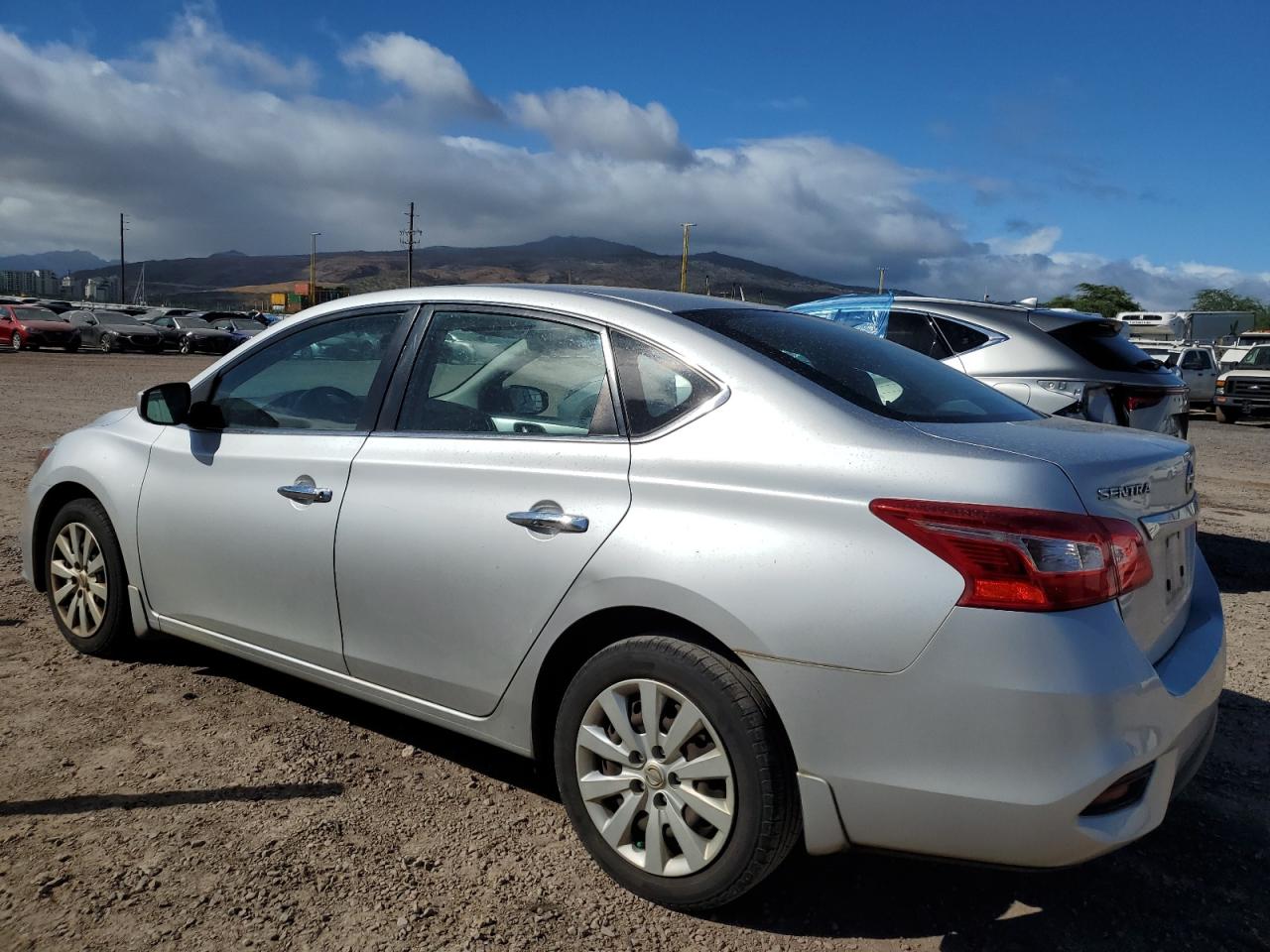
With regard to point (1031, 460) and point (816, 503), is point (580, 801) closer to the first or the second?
point (816, 503)

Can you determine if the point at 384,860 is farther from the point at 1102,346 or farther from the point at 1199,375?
the point at 1199,375

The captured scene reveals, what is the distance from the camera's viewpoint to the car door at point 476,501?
274cm

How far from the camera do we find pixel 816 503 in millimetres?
2363

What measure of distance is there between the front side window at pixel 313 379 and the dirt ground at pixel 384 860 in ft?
3.61

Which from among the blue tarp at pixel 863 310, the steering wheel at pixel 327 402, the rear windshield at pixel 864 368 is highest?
the blue tarp at pixel 863 310

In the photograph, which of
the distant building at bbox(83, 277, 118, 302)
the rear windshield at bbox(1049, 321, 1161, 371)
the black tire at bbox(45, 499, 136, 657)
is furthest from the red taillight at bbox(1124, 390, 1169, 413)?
the distant building at bbox(83, 277, 118, 302)

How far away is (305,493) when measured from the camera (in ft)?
10.9

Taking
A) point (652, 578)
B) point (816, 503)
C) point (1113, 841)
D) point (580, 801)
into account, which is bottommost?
point (580, 801)

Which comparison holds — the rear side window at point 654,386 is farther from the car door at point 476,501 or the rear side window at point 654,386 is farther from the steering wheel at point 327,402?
the steering wheel at point 327,402

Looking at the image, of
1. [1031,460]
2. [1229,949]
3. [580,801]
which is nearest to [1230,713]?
[1229,949]

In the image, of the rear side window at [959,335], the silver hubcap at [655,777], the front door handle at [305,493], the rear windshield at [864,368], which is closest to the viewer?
the silver hubcap at [655,777]

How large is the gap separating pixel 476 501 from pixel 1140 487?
1.69 metres

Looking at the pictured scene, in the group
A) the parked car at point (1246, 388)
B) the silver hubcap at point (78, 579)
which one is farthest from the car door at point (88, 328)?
the silver hubcap at point (78, 579)

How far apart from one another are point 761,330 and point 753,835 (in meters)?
1.43
